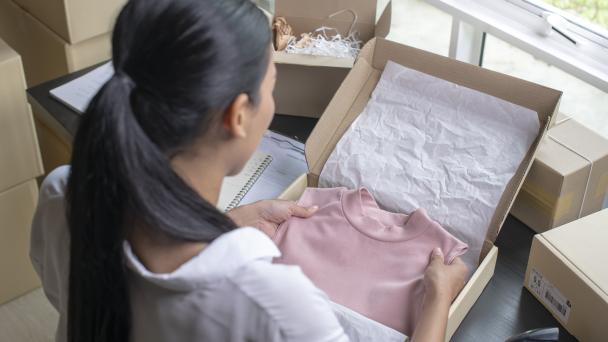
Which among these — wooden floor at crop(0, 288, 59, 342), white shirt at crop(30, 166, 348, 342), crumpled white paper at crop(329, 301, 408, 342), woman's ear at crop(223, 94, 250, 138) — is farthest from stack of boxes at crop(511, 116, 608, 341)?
wooden floor at crop(0, 288, 59, 342)

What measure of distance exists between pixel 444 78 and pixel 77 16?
818mm

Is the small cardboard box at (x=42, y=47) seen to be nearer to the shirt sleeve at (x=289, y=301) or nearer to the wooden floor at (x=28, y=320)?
the wooden floor at (x=28, y=320)

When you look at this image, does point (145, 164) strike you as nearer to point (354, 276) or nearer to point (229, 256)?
point (229, 256)

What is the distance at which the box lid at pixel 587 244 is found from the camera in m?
1.13

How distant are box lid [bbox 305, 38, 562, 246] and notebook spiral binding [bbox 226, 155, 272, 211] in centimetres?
14

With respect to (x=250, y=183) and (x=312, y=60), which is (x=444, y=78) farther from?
(x=250, y=183)

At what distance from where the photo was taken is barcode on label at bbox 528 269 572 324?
1175 millimetres

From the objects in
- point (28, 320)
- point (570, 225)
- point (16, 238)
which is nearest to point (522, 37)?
point (570, 225)

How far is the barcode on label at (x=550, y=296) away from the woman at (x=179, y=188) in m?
0.52

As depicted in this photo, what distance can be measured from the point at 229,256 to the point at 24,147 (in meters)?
1.14

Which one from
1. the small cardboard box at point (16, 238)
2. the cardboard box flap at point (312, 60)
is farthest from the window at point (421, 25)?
the small cardboard box at point (16, 238)

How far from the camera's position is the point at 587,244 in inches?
46.4

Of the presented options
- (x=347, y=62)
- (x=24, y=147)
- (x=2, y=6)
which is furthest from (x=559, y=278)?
(x=2, y=6)

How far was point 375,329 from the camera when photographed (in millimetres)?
1098
